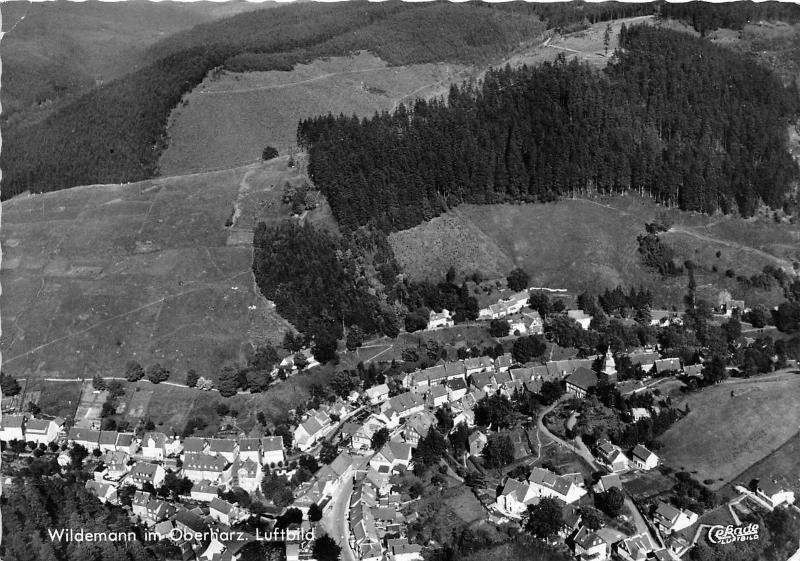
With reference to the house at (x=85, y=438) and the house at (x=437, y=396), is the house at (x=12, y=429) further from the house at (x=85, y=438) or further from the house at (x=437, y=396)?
the house at (x=437, y=396)

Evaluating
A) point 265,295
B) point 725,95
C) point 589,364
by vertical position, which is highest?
point 725,95

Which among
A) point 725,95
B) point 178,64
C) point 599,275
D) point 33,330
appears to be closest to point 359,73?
point 178,64

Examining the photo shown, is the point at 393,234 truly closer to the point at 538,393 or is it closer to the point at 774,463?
the point at 538,393

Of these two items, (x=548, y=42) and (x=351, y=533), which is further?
(x=548, y=42)

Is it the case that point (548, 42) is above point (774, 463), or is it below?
above

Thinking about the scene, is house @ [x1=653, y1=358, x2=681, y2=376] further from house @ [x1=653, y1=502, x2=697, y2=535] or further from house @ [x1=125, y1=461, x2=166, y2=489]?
house @ [x1=125, y1=461, x2=166, y2=489]
